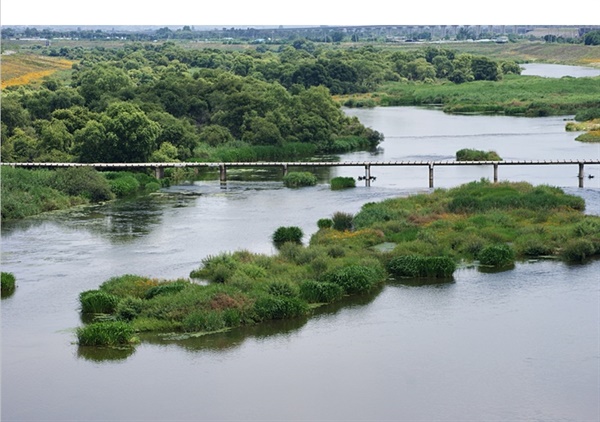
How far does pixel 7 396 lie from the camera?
28.5 metres

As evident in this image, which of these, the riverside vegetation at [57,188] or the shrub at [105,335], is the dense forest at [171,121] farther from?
the shrub at [105,335]

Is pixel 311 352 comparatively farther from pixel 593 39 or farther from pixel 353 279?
pixel 593 39

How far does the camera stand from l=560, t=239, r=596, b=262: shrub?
4169cm

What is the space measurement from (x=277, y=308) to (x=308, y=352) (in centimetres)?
335

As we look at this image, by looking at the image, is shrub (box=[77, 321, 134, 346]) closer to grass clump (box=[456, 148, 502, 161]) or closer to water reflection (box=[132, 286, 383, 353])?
water reflection (box=[132, 286, 383, 353])

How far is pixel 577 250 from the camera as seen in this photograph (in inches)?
1639

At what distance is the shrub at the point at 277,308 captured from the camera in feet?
113

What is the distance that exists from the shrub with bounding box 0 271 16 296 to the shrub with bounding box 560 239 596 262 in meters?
20.0

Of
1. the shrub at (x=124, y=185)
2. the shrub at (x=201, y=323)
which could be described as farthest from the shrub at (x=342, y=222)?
the shrub at (x=124, y=185)

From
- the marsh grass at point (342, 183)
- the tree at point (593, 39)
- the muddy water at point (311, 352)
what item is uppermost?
the tree at point (593, 39)

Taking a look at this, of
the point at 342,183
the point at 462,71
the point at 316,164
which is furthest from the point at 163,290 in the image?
the point at 462,71

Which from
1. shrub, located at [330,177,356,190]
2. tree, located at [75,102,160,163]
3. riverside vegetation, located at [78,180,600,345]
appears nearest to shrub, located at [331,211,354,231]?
riverside vegetation, located at [78,180,600,345]

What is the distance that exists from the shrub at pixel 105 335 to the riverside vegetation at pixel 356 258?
0.09 feet

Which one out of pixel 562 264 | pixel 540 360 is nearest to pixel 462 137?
pixel 562 264
